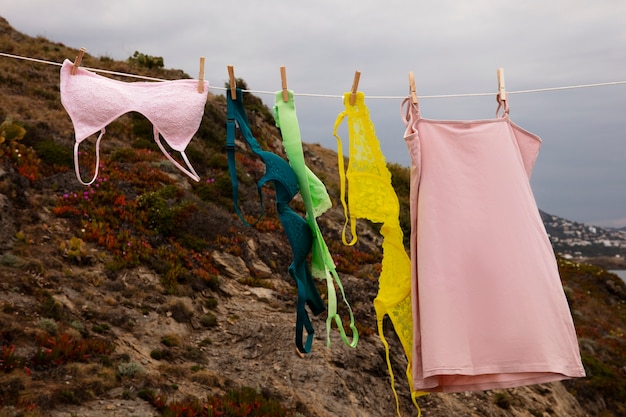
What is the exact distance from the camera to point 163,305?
33.0 ft

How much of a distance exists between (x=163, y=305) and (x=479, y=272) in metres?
7.16

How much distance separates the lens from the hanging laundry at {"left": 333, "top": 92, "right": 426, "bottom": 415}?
14.7 ft

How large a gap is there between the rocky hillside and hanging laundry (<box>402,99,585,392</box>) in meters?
4.54

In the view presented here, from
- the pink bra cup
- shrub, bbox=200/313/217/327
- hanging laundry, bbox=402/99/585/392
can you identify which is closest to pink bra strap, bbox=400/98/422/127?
hanging laundry, bbox=402/99/585/392

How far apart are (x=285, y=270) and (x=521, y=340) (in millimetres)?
8846

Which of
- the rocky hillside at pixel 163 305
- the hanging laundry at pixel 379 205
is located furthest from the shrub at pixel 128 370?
the hanging laundry at pixel 379 205

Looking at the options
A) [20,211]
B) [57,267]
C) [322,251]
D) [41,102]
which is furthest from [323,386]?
[41,102]

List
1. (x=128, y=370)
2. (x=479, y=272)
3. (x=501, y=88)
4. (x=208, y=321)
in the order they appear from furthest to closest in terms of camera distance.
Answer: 1. (x=208, y=321)
2. (x=128, y=370)
3. (x=501, y=88)
4. (x=479, y=272)

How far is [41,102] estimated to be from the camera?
1575 cm

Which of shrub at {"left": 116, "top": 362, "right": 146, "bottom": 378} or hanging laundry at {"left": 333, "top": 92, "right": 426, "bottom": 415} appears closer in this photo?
hanging laundry at {"left": 333, "top": 92, "right": 426, "bottom": 415}

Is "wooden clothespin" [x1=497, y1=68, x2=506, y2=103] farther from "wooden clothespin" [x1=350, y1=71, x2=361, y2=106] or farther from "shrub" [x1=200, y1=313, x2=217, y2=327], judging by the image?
"shrub" [x1=200, y1=313, x2=217, y2=327]

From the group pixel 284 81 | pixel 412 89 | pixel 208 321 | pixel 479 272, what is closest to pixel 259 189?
pixel 284 81

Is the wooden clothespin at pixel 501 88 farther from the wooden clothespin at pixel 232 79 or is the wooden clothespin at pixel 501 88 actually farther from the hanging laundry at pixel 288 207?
the wooden clothespin at pixel 232 79

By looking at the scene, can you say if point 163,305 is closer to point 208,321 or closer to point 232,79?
point 208,321
